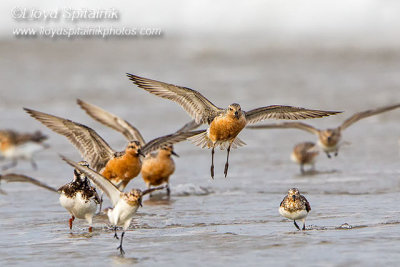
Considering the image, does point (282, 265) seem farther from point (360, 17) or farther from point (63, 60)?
point (360, 17)

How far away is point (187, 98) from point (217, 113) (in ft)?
1.55

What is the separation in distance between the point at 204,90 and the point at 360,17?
42.0 feet

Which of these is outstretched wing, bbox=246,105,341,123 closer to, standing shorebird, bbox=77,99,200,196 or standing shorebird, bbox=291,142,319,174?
standing shorebird, bbox=77,99,200,196

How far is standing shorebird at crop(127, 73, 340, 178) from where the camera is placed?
10211mm

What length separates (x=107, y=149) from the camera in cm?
1118

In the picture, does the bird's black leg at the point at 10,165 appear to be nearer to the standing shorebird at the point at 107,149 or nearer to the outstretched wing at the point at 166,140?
the standing shorebird at the point at 107,149

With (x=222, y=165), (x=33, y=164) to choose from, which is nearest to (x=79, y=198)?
(x=222, y=165)

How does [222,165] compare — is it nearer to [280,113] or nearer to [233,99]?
[280,113]

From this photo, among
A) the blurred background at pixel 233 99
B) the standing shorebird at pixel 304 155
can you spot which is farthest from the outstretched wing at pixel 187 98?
the standing shorebird at pixel 304 155

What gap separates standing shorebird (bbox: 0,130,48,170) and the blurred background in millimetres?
248

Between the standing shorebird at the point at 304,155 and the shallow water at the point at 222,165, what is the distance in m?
0.23

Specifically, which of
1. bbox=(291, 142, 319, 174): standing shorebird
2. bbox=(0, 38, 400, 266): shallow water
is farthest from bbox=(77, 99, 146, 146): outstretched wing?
bbox=(291, 142, 319, 174): standing shorebird

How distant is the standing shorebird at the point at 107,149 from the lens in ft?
35.3

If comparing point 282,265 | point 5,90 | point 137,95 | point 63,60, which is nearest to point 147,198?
point 282,265
